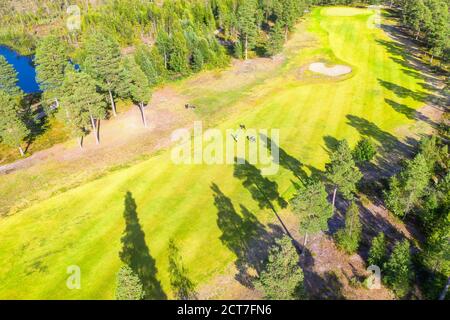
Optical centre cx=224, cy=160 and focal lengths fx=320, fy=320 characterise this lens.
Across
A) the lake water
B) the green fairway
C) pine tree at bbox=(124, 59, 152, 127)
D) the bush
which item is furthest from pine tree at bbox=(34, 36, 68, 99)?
the bush

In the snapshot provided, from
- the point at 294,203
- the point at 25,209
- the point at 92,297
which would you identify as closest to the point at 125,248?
the point at 92,297

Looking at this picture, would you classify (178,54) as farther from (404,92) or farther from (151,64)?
(404,92)

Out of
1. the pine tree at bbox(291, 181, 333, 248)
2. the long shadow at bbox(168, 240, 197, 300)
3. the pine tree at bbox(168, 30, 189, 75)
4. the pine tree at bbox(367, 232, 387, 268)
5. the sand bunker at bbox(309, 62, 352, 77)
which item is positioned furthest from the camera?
the pine tree at bbox(168, 30, 189, 75)

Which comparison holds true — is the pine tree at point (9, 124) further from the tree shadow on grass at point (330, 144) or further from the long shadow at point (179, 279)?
the tree shadow on grass at point (330, 144)

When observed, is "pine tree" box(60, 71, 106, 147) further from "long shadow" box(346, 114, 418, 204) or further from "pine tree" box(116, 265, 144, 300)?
"long shadow" box(346, 114, 418, 204)

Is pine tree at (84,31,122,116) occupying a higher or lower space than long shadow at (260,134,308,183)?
higher
